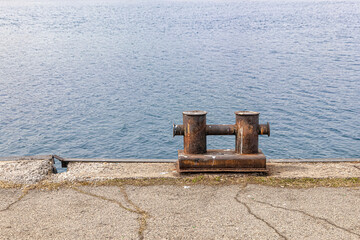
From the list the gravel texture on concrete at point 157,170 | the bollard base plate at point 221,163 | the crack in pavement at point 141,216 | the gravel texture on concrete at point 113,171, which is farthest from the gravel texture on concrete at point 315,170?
the crack in pavement at point 141,216

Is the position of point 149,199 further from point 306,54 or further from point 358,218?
point 306,54

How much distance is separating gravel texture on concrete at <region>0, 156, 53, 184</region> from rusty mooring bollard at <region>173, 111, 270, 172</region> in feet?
8.14

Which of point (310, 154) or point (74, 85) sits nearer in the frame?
point (310, 154)

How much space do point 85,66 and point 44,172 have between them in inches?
1049

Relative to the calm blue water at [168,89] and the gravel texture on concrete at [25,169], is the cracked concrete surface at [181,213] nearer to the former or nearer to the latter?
the gravel texture on concrete at [25,169]

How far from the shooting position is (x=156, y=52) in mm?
38969

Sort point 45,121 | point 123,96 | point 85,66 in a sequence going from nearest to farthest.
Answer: point 45,121 → point 123,96 → point 85,66

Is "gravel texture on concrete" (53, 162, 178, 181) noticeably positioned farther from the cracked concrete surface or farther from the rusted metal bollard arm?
the rusted metal bollard arm

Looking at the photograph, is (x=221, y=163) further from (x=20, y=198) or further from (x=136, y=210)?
(x=20, y=198)

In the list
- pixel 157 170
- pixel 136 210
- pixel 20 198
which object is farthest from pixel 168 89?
pixel 136 210

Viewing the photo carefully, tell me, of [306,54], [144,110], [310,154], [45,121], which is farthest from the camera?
[306,54]

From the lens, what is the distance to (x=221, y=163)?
22.0ft

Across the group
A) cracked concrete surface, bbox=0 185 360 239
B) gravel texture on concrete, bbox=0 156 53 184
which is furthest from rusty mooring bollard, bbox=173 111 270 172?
gravel texture on concrete, bbox=0 156 53 184

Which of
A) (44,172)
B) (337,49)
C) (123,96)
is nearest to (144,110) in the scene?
(123,96)
